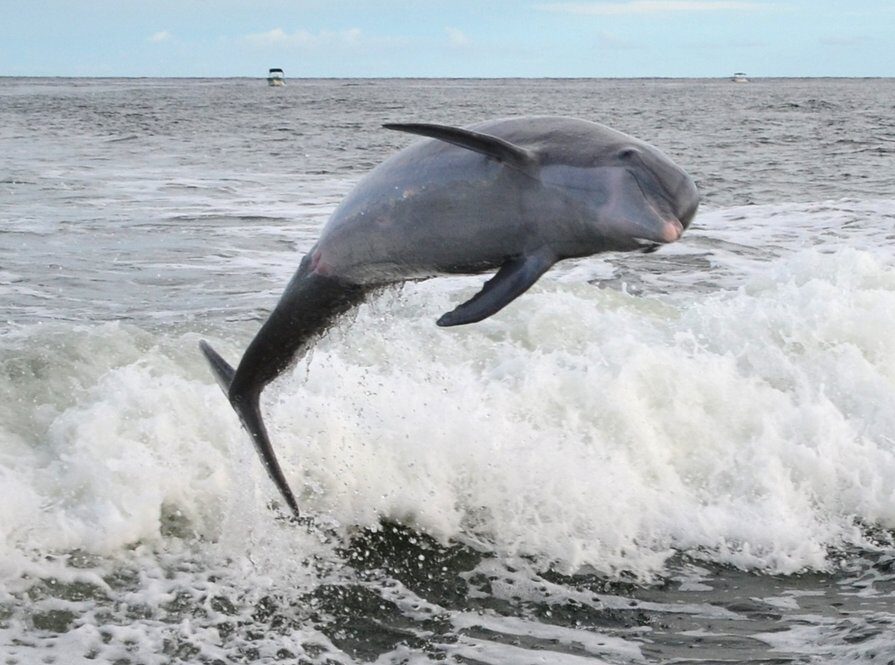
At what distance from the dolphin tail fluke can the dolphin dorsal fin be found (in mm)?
1844

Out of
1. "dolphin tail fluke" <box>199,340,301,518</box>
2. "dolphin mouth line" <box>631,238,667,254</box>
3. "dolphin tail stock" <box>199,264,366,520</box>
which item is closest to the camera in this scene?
"dolphin mouth line" <box>631,238,667,254</box>

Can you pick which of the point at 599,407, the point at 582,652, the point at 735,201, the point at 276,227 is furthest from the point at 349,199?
the point at 735,201

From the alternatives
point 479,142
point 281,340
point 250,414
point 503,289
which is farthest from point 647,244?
point 250,414

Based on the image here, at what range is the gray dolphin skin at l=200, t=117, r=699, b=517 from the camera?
3.86m

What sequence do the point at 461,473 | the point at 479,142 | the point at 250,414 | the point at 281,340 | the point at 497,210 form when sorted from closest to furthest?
the point at 479,142, the point at 497,210, the point at 281,340, the point at 250,414, the point at 461,473

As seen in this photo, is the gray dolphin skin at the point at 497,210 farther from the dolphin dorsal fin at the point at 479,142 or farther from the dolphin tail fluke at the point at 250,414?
the dolphin tail fluke at the point at 250,414

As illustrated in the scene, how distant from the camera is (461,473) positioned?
761 cm

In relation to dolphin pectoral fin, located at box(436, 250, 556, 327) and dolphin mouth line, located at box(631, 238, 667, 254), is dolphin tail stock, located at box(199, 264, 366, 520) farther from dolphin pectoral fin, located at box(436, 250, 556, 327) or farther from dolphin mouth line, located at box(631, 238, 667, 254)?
dolphin mouth line, located at box(631, 238, 667, 254)

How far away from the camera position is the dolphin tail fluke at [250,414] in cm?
532

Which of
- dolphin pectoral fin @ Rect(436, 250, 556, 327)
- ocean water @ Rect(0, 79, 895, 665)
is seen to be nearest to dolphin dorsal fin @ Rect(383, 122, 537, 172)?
dolphin pectoral fin @ Rect(436, 250, 556, 327)

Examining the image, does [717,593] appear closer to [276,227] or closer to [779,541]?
[779,541]

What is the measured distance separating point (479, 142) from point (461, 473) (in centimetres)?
407

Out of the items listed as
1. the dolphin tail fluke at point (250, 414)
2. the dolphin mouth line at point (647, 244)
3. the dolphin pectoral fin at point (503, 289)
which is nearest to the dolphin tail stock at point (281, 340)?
the dolphin tail fluke at point (250, 414)

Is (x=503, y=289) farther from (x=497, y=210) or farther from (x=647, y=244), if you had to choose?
(x=647, y=244)
